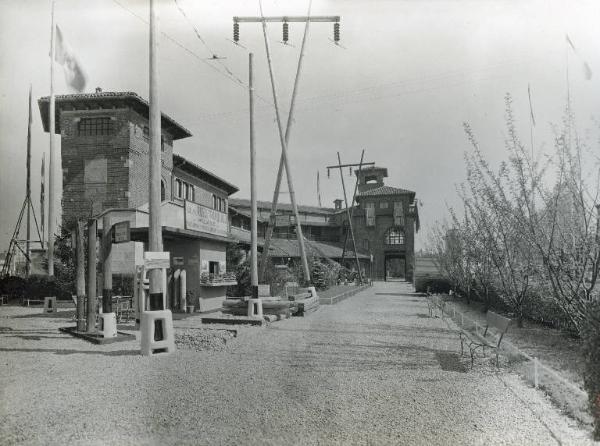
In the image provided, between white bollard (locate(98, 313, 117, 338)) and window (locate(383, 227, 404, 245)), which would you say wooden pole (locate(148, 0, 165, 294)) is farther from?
window (locate(383, 227, 404, 245))

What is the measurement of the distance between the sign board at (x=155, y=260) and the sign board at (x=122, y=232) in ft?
3.36

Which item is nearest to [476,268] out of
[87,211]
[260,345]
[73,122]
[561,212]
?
→ [561,212]

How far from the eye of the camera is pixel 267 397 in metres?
5.62

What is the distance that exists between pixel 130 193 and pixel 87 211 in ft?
7.08

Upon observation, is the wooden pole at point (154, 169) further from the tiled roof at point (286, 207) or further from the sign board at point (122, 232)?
the tiled roof at point (286, 207)

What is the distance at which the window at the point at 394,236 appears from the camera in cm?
6134

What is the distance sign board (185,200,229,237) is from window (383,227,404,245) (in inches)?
1840

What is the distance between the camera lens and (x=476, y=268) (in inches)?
698

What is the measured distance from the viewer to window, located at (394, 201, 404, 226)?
6103 cm

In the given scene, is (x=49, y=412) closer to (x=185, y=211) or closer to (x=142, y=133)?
(x=185, y=211)

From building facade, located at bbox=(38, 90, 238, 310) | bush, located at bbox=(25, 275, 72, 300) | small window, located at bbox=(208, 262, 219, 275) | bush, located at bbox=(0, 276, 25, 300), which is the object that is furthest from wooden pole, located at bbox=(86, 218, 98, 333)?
bush, located at bbox=(0, 276, 25, 300)

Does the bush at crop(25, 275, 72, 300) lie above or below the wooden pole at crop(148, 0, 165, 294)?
below

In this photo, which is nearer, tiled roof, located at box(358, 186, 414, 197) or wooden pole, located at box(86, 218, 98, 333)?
wooden pole, located at box(86, 218, 98, 333)

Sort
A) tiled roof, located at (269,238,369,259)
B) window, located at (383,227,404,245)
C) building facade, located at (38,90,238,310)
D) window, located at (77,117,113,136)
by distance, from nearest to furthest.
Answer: building facade, located at (38,90,238,310), window, located at (77,117,113,136), tiled roof, located at (269,238,369,259), window, located at (383,227,404,245)
